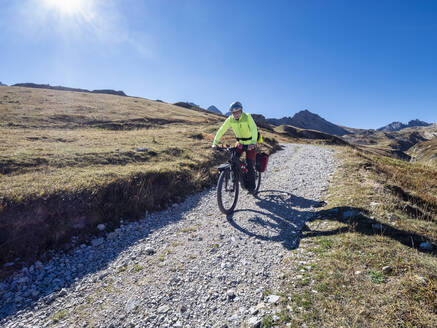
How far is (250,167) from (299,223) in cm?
328

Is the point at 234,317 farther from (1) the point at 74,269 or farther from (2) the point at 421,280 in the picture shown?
(1) the point at 74,269

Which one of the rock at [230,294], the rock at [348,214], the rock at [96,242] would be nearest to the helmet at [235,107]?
the rock at [348,214]

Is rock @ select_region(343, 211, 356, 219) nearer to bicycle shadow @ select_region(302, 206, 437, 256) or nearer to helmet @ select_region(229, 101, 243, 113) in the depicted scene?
bicycle shadow @ select_region(302, 206, 437, 256)

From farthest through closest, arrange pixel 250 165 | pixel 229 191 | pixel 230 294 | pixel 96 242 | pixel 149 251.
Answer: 1. pixel 250 165
2. pixel 229 191
3. pixel 96 242
4. pixel 149 251
5. pixel 230 294

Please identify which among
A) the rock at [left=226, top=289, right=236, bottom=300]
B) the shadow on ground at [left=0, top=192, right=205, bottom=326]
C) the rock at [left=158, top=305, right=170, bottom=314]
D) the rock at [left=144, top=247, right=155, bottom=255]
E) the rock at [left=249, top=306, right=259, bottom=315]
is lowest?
the shadow on ground at [left=0, top=192, right=205, bottom=326]

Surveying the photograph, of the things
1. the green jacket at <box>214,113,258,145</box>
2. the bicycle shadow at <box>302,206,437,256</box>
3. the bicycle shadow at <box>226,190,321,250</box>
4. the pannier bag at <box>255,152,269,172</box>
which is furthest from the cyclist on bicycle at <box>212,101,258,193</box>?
the bicycle shadow at <box>302,206,437,256</box>

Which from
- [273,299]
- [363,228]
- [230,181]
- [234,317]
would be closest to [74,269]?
[234,317]

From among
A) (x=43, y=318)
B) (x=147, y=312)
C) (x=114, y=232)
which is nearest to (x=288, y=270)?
(x=147, y=312)

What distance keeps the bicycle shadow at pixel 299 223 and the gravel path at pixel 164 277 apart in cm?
6

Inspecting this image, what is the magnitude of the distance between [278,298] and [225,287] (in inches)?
47.2

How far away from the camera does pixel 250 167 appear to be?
952 centimetres

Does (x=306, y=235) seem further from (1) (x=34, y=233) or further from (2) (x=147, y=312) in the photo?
(1) (x=34, y=233)

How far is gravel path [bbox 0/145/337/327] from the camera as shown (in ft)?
13.3

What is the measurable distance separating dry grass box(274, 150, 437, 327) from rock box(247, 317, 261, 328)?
43 cm
